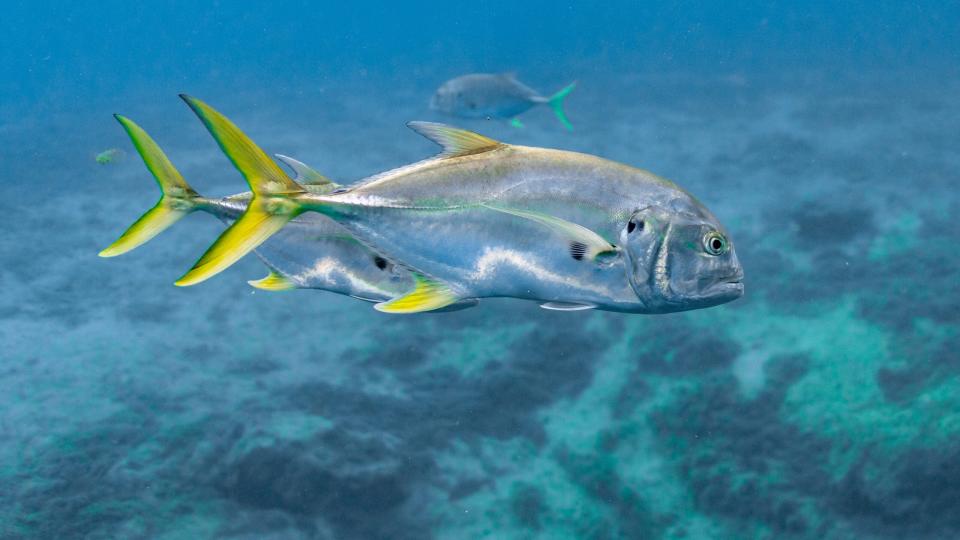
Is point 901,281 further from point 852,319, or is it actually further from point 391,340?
point 391,340

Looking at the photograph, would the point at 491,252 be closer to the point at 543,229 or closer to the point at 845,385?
the point at 543,229

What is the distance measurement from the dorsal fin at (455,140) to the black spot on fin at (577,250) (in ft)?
1.66

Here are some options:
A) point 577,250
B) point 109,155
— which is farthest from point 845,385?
point 109,155

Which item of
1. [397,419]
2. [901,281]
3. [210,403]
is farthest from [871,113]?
[210,403]

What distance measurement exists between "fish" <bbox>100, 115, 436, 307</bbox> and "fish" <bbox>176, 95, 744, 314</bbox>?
60cm

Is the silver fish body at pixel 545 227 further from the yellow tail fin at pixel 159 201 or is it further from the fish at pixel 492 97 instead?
the fish at pixel 492 97

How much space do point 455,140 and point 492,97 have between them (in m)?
6.85

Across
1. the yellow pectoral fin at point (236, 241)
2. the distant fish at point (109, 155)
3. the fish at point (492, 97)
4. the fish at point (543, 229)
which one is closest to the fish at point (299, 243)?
the fish at point (543, 229)

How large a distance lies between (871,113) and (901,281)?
33.8 feet

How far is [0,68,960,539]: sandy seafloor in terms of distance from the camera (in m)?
5.02

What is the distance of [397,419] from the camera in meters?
6.01

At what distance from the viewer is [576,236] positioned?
2.18m

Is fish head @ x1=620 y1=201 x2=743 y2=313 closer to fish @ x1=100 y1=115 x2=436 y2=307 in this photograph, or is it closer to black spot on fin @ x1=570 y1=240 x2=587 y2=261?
black spot on fin @ x1=570 y1=240 x2=587 y2=261

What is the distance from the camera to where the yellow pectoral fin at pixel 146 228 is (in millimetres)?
2887
